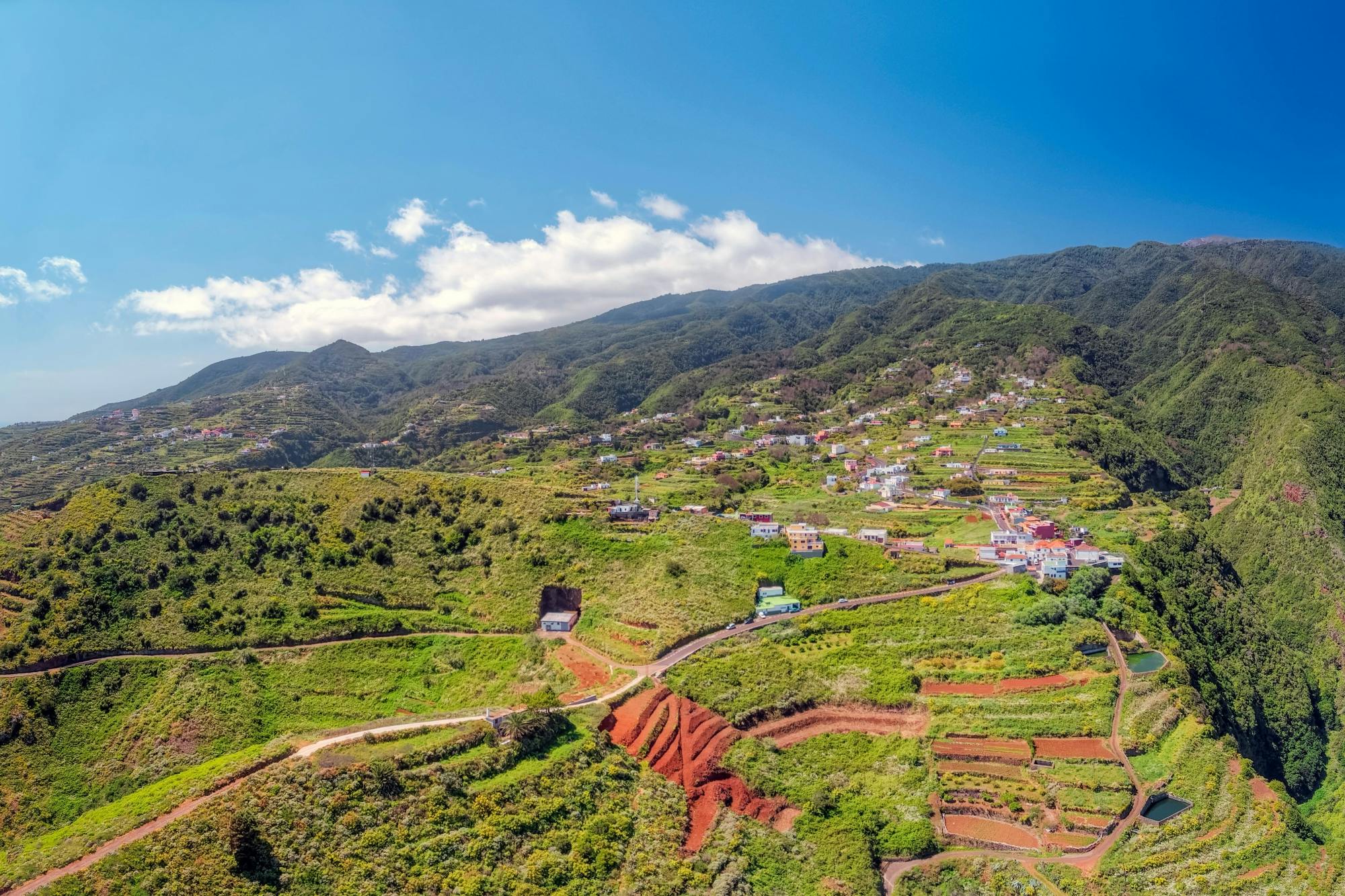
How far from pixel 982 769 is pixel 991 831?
3227 millimetres

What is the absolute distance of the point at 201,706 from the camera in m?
37.0

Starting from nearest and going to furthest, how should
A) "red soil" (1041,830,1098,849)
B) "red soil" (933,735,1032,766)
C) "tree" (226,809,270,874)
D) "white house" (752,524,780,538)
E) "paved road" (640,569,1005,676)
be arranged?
"tree" (226,809,270,874), "red soil" (1041,830,1098,849), "red soil" (933,735,1032,766), "paved road" (640,569,1005,676), "white house" (752,524,780,538)

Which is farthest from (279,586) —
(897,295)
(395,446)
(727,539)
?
(897,295)

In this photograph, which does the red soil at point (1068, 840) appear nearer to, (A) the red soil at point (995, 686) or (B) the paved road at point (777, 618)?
(A) the red soil at point (995, 686)

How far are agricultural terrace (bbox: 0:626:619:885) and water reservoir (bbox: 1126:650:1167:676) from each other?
2896cm

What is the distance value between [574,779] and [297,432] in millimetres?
135500

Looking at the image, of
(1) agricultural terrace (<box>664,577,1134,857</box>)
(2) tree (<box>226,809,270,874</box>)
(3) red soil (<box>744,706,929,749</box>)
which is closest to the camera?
(2) tree (<box>226,809,270,874</box>)

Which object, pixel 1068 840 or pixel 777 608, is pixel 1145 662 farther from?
pixel 777 608

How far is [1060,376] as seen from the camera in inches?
4267

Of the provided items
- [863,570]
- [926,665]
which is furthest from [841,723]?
[863,570]

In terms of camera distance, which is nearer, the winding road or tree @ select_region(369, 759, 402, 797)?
the winding road

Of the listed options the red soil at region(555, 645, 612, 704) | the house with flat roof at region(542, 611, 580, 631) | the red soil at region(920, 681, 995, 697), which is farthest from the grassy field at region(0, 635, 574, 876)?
the red soil at region(920, 681, 995, 697)

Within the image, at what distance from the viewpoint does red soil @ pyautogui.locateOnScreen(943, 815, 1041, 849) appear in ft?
96.0

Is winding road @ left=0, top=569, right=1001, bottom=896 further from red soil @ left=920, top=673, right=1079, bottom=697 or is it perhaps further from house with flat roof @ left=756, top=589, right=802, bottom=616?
red soil @ left=920, top=673, right=1079, bottom=697
